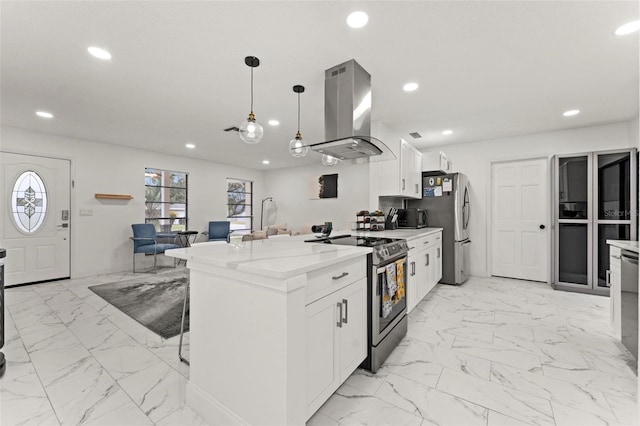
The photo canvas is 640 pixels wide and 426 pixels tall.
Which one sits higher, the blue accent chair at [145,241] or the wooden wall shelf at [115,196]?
the wooden wall shelf at [115,196]

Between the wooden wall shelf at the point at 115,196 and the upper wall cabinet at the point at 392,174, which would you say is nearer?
the upper wall cabinet at the point at 392,174

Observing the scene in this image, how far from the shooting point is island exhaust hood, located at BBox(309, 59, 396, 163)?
2416mm

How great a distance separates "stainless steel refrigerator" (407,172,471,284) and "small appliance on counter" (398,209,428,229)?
15 cm

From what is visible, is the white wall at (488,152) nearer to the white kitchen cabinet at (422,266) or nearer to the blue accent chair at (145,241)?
the white kitchen cabinet at (422,266)

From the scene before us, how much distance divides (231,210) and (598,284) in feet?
25.2

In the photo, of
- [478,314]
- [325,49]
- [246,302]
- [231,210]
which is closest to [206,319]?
[246,302]

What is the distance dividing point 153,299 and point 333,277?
10.3 ft

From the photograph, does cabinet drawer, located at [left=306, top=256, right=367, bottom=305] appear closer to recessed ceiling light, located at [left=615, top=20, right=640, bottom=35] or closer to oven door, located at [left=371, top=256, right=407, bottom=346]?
oven door, located at [left=371, top=256, right=407, bottom=346]

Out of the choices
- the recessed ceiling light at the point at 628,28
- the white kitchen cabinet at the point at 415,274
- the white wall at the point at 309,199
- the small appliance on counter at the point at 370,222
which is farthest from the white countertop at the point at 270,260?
the white wall at the point at 309,199

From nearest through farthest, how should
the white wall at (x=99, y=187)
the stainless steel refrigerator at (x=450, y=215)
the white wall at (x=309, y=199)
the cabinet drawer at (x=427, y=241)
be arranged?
the cabinet drawer at (x=427, y=241), the stainless steel refrigerator at (x=450, y=215), the white wall at (x=99, y=187), the white wall at (x=309, y=199)

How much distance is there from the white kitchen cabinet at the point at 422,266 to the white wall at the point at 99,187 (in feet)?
18.0

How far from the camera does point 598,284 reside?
12.5ft

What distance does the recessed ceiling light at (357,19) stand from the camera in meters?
1.85

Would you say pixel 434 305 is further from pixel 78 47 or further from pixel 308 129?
pixel 78 47
